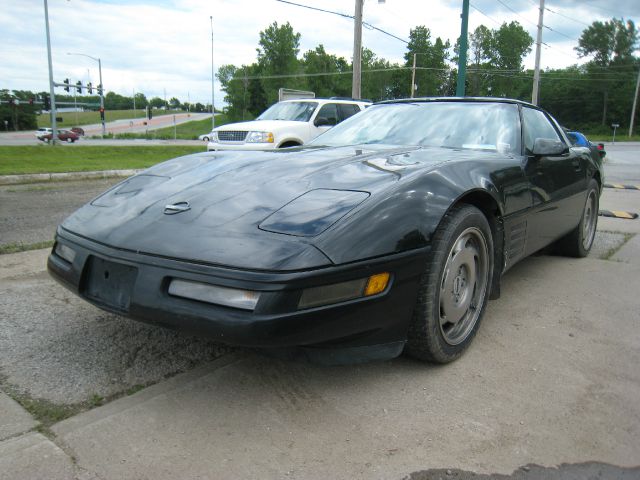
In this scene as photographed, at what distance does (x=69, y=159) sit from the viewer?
12.8 m

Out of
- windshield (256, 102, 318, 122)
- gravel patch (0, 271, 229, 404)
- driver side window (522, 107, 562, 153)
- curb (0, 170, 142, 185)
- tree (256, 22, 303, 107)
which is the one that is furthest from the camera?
tree (256, 22, 303, 107)

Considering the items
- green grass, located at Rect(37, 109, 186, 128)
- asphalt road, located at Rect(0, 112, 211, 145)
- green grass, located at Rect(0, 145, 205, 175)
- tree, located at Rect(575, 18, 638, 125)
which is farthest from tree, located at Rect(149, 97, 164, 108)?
green grass, located at Rect(0, 145, 205, 175)

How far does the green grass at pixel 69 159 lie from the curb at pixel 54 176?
33 centimetres

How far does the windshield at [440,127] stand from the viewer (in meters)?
3.22

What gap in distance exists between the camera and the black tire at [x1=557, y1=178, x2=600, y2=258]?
443 cm

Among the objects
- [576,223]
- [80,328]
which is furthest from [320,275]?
[576,223]

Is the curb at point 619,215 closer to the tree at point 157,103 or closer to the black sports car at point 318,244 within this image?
the black sports car at point 318,244

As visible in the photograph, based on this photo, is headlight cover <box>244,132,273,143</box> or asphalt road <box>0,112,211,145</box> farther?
asphalt road <box>0,112,211,145</box>

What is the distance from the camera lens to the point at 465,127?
3.31 meters

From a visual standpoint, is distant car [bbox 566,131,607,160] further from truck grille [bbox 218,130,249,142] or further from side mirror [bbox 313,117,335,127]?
truck grille [bbox 218,130,249,142]

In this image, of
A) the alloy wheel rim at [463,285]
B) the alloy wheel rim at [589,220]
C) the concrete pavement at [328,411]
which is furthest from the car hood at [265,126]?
the alloy wheel rim at [463,285]

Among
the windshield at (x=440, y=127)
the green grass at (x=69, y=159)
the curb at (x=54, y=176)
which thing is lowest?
the curb at (x=54, y=176)

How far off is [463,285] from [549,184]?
4.19 feet

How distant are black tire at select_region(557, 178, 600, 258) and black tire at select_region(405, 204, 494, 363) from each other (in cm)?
210
